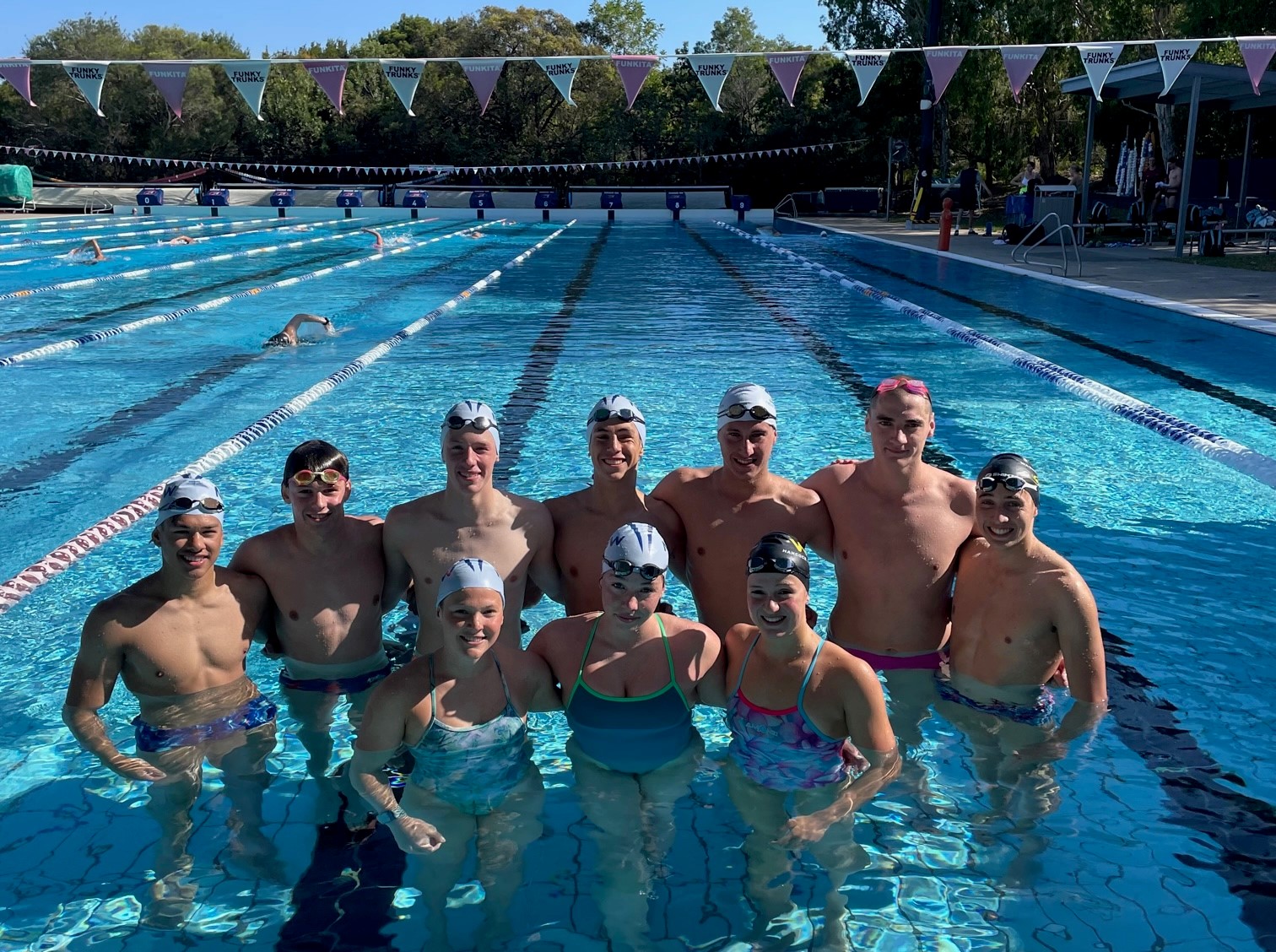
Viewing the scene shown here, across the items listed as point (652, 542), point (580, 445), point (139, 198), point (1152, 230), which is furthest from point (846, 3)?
point (652, 542)

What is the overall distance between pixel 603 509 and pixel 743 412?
0.50 meters

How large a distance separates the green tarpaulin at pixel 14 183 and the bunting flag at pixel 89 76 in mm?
14510

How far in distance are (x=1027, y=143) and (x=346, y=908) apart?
2868cm

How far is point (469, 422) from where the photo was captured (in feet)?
10.3

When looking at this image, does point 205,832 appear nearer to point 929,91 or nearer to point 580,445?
point 580,445

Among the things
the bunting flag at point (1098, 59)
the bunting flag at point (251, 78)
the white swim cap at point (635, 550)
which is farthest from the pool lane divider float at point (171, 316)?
the bunting flag at point (1098, 59)

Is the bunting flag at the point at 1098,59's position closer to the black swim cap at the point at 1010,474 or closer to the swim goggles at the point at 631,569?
the black swim cap at the point at 1010,474

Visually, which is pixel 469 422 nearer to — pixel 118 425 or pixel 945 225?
pixel 118 425

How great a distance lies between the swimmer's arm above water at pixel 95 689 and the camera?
2.92 m

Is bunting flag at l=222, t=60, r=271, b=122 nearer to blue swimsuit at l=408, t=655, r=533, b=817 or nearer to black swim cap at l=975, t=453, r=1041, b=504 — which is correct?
blue swimsuit at l=408, t=655, r=533, b=817

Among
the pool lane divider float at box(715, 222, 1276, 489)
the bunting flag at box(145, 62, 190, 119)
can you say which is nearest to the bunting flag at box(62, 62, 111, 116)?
the bunting flag at box(145, 62, 190, 119)

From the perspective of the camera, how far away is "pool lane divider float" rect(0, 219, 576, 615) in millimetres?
4469

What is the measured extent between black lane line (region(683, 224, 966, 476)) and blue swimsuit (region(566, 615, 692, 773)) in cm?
225

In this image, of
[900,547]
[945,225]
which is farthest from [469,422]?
[945,225]
